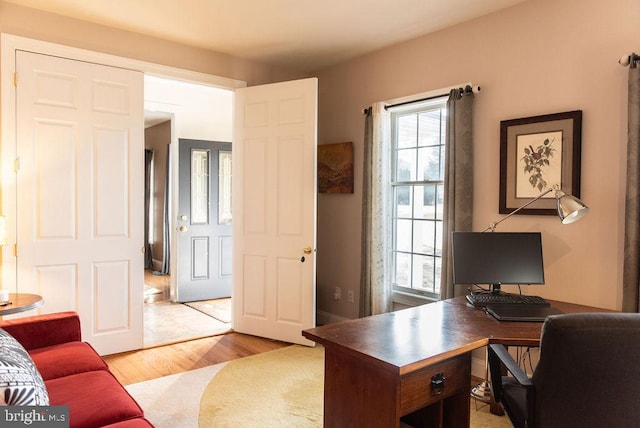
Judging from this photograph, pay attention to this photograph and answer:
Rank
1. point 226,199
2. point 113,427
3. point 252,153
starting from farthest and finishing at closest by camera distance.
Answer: point 226,199 < point 252,153 < point 113,427

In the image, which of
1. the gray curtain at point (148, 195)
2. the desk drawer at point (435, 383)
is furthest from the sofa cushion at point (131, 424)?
the gray curtain at point (148, 195)

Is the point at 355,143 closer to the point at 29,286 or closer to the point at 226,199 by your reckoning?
the point at 226,199

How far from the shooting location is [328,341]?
1.91 m

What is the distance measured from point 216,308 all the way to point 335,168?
7.61 feet

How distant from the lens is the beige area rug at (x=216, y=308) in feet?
16.2

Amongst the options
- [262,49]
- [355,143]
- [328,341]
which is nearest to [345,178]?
[355,143]

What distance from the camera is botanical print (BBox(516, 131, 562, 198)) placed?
2842mm

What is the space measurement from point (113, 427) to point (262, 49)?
11.1ft

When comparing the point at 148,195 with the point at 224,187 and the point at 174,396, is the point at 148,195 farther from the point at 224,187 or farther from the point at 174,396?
the point at 174,396

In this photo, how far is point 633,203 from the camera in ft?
8.04

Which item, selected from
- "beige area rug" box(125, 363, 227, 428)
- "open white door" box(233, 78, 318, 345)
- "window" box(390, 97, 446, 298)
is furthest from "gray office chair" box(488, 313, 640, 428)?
"open white door" box(233, 78, 318, 345)

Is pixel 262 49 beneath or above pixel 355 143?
above

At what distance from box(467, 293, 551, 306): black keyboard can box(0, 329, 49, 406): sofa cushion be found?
7.09ft

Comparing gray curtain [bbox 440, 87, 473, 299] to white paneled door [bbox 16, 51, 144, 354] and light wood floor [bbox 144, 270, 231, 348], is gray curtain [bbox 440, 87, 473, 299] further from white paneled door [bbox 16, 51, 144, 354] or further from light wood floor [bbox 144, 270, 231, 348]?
white paneled door [bbox 16, 51, 144, 354]
